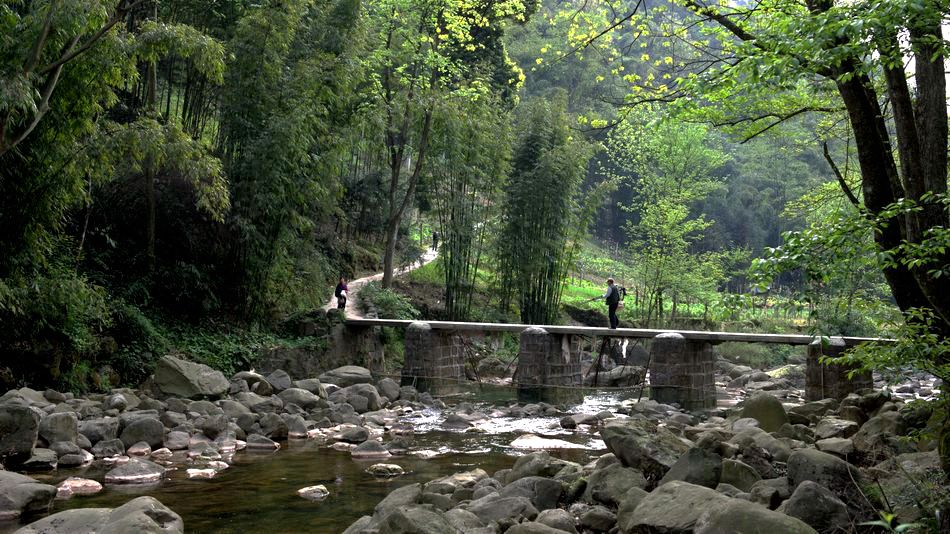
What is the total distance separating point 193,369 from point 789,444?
788 centimetres

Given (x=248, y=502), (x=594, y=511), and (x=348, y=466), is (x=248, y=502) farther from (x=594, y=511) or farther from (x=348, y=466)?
(x=594, y=511)

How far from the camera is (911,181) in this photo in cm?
486

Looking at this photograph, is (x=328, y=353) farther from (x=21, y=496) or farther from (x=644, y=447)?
(x=644, y=447)

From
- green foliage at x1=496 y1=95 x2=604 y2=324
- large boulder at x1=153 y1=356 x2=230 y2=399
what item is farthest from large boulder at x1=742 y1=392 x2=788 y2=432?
green foliage at x1=496 y1=95 x2=604 y2=324

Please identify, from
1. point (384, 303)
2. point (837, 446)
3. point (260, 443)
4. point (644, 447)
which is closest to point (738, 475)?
point (644, 447)

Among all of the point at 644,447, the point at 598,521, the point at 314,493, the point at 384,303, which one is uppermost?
the point at 384,303

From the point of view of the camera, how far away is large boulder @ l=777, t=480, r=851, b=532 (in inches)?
174

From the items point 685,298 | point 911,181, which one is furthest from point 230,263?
point 685,298

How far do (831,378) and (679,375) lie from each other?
215cm

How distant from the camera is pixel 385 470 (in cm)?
791

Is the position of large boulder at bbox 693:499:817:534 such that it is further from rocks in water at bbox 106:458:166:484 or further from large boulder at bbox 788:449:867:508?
rocks in water at bbox 106:458:166:484

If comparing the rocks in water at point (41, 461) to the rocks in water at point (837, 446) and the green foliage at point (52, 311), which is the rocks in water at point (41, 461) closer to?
the green foliage at point (52, 311)

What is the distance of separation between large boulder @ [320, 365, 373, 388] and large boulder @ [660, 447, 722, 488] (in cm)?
863

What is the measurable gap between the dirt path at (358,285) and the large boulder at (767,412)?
9.54 m
